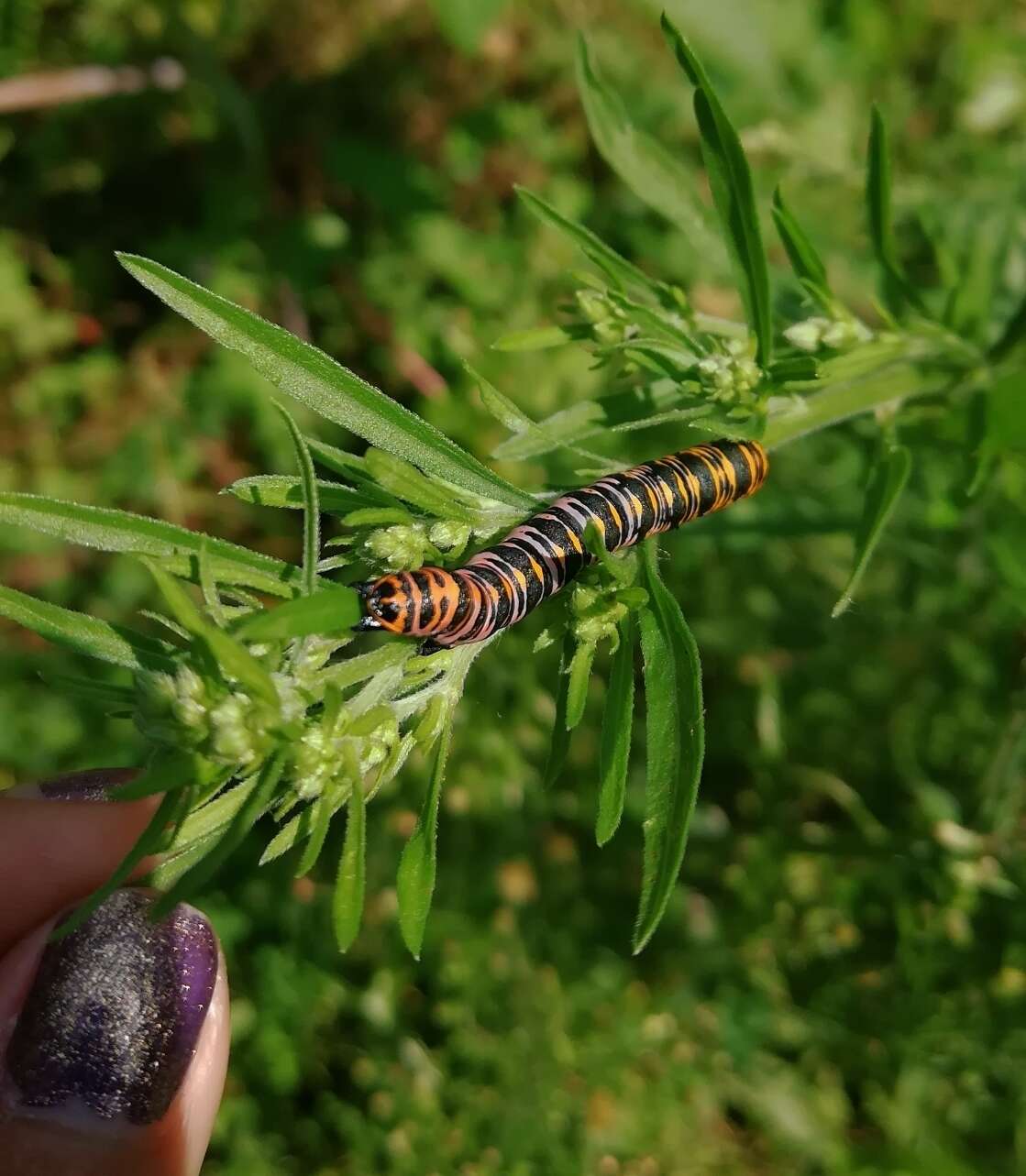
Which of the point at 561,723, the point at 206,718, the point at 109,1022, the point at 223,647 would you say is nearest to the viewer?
the point at 223,647

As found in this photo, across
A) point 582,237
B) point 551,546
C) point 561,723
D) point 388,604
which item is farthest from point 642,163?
point 388,604

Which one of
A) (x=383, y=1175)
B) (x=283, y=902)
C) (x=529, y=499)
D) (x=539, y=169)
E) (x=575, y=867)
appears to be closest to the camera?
(x=529, y=499)

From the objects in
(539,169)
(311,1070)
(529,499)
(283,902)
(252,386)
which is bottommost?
(311,1070)

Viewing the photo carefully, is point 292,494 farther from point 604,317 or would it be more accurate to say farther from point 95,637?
point 604,317

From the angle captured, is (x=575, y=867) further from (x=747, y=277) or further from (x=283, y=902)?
(x=747, y=277)

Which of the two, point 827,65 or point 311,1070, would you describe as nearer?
point 311,1070

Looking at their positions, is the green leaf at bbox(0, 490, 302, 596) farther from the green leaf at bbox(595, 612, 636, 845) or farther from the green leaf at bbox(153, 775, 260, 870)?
the green leaf at bbox(595, 612, 636, 845)

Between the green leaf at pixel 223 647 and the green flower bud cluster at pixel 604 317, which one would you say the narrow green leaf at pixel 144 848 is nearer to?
the green leaf at pixel 223 647

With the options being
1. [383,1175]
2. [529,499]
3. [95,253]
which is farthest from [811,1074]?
[95,253]
